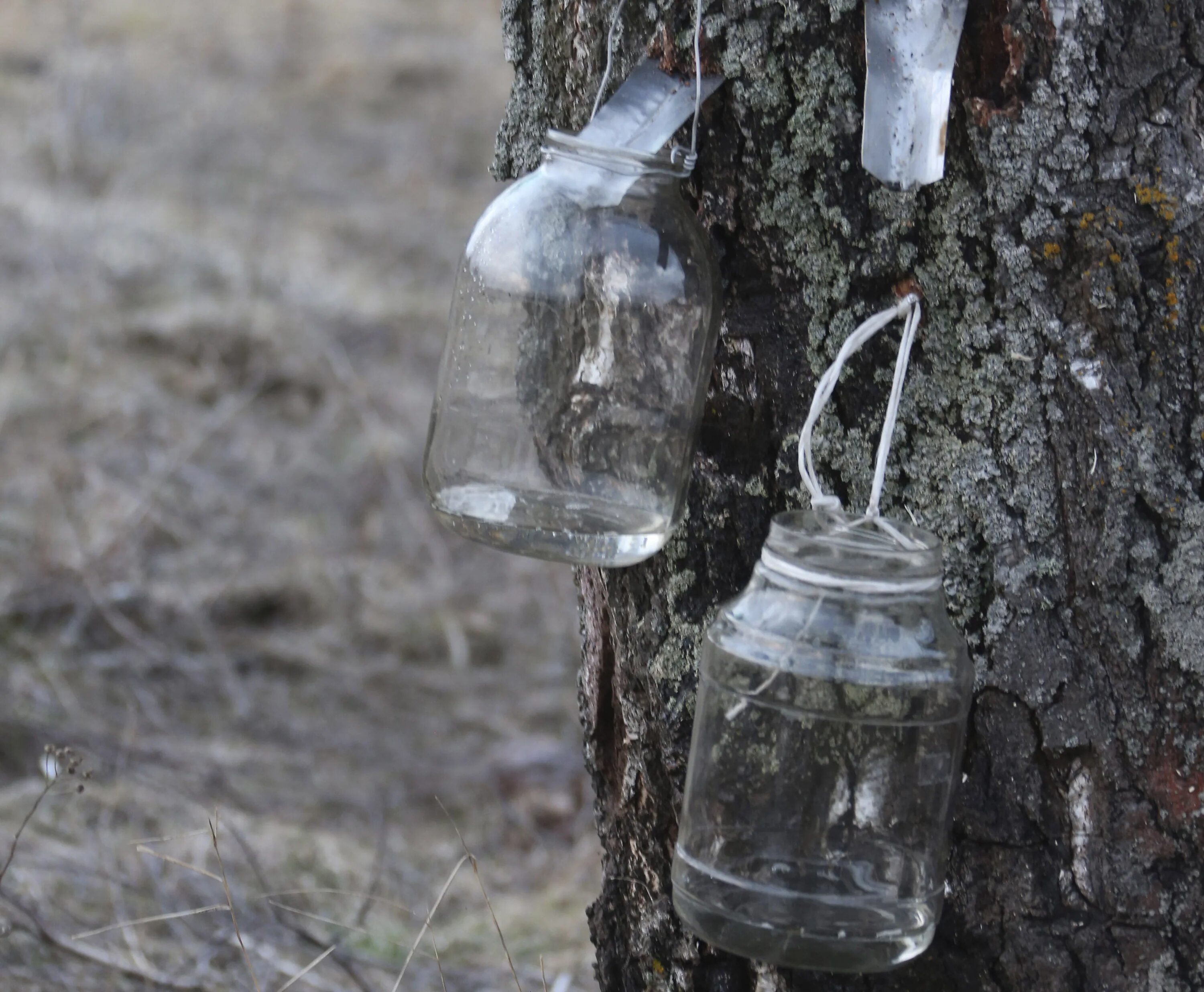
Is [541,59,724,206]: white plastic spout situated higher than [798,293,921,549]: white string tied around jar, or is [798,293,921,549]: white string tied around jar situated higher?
[541,59,724,206]: white plastic spout

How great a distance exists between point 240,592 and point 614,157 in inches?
142

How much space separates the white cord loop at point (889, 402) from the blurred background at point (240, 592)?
814 mm

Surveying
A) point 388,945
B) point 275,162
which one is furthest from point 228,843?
point 275,162

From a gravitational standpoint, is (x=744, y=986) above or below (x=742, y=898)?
below

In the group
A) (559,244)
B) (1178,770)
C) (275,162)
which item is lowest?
(275,162)

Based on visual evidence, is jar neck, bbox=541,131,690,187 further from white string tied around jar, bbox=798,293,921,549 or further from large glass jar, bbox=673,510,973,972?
large glass jar, bbox=673,510,973,972

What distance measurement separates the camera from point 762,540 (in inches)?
60.8

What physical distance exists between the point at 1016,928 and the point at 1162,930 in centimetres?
15

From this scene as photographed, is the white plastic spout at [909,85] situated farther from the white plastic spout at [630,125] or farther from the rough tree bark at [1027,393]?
the white plastic spout at [630,125]

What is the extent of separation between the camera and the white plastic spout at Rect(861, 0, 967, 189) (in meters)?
1.32

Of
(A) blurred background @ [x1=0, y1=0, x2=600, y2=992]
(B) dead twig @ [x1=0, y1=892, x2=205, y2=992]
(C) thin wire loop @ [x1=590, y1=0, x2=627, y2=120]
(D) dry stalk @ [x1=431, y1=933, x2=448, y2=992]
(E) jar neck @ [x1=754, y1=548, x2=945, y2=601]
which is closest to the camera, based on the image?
(E) jar neck @ [x1=754, y1=548, x2=945, y2=601]

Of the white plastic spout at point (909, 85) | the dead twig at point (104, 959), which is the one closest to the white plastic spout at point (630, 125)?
the white plastic spout at point (909, 85)

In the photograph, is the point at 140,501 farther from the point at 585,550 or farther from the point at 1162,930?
the point at 1162,930

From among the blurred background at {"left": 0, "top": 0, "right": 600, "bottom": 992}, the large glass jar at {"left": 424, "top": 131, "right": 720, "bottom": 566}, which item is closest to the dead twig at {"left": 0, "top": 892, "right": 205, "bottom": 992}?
the blurred background at {"left": 0, "top": 0, "right": 600, "bottom": 992}
